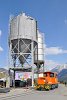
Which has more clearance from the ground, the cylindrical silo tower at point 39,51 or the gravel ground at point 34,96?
the cylindrical silo tower at point 39,51

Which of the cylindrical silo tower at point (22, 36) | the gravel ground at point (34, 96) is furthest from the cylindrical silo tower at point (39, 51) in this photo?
the gravel ground at point (34, 96)

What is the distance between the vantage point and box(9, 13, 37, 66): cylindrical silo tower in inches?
2510

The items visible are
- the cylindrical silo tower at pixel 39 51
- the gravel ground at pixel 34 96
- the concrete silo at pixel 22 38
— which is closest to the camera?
the gravel ground at pixel 34 96

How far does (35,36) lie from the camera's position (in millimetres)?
65812

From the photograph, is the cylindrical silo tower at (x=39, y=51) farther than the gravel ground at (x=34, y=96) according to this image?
Yes

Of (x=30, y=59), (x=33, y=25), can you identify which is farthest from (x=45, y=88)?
(x=33, y=25)

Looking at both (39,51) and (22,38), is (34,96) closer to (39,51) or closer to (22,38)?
(22,38)

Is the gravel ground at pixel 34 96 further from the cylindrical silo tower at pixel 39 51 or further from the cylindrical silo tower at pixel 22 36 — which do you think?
the cylindrical silo tower at pixel 39 51

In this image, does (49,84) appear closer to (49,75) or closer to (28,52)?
(49,75)

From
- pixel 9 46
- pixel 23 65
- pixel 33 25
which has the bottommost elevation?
pixel 23 65

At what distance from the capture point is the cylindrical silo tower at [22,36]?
63.8 m

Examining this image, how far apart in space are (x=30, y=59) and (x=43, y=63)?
13.5m

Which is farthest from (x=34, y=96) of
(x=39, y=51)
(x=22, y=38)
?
(x=39, y=51)

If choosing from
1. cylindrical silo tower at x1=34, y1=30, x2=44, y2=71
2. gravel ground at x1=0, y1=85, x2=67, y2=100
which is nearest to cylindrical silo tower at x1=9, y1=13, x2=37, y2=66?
cylindrical silo tower at x1=34, y1=30, x2=44, y2=71
